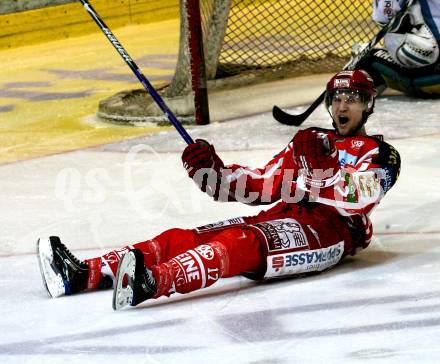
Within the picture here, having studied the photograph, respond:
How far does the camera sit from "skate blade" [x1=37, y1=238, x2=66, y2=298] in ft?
11.0

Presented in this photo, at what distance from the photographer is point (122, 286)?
310cm

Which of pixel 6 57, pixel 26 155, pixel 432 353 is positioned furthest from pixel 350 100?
pixel 6 57

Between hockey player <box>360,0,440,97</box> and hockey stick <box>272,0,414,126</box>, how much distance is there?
1.3 inches

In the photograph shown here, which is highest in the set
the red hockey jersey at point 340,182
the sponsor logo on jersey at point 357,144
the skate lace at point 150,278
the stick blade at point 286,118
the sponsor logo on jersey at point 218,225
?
the sponsor logo on jersey at point 357,144

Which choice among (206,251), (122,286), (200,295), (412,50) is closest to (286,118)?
(412,50)

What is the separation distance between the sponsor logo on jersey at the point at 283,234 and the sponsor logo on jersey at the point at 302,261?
0.03 meters

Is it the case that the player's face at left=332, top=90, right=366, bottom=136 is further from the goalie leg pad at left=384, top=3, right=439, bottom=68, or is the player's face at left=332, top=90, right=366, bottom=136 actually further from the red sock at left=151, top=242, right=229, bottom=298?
the goalie leg pad at left=384, top=3, right=439, bottom=68

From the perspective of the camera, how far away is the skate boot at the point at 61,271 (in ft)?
11.0

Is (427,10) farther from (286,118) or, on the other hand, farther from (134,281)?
(134,281)

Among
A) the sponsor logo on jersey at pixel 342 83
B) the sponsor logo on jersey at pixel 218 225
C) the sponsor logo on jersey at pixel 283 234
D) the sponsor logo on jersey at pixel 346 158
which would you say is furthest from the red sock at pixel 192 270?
the sponsor logo on jersey at pixel 342 83

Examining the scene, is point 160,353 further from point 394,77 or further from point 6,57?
point 6,57

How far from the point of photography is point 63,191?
4.80 meters

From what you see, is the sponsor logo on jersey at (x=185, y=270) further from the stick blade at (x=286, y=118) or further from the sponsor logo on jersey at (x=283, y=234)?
the stick blade at (x=286, y=118)

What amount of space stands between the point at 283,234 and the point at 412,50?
2.99m
